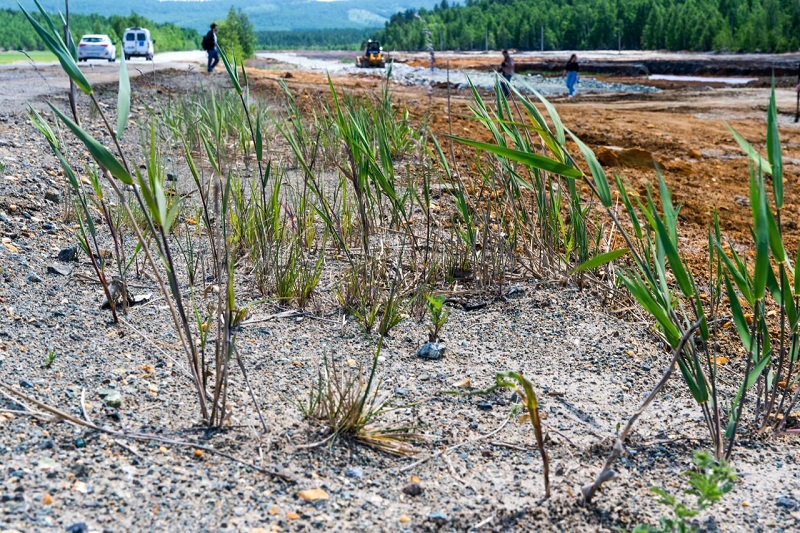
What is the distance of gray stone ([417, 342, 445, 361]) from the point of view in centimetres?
258

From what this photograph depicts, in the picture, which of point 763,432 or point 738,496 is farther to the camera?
point 763,432

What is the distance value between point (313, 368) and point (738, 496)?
1175 mm

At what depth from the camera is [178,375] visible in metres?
2.26

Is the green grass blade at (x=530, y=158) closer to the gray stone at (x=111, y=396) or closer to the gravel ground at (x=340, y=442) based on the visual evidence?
the gravel ground at (x=340, y=442)

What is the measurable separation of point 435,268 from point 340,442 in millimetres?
1286

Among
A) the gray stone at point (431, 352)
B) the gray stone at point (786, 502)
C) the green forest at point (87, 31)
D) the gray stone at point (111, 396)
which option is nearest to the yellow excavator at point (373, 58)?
the green forest at point (87, 31)

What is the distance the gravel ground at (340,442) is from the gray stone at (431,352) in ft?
0.11

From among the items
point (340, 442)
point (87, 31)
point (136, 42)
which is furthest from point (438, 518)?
point (87, 31)

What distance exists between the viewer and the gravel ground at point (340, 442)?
1655 mm

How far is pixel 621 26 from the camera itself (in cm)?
6662

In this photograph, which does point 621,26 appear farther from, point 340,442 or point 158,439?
point 158,439

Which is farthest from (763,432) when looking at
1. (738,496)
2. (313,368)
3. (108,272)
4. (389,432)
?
(108,272)

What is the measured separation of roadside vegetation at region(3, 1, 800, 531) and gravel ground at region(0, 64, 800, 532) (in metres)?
0.05

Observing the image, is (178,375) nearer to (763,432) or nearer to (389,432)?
(389,432)
